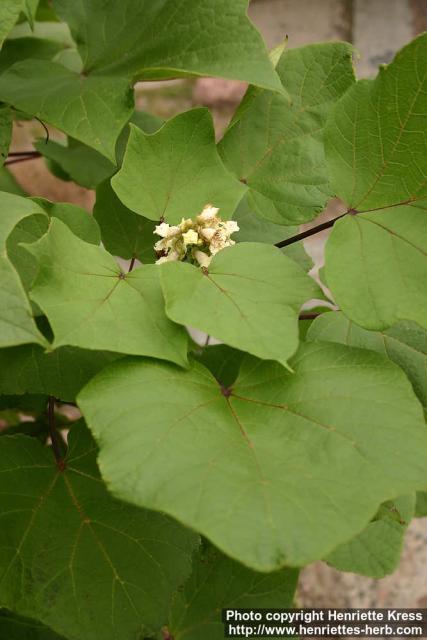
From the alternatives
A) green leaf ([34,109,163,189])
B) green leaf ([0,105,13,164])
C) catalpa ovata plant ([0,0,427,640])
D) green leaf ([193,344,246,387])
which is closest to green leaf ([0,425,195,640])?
catalpa ovata plant ([0,0,427,640])

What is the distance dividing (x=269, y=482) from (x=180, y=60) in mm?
313

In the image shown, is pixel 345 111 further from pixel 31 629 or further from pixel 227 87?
pixel 227 87

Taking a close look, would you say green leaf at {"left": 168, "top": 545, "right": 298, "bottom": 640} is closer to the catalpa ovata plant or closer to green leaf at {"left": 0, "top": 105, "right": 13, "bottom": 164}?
the catalpa ovata plant

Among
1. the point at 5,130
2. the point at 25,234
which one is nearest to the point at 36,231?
the point at 25,234

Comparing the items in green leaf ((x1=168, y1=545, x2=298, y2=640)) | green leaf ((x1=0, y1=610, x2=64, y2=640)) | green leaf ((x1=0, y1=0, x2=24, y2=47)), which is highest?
green leaf ((x1=0, y1=0, x2=24, y2=47))

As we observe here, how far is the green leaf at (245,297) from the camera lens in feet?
1.31

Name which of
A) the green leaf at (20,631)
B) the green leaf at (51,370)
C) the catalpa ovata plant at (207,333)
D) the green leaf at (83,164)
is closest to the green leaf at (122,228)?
the catalpa ovata plant at (207,333)

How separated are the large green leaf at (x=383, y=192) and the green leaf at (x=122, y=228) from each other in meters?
0.17

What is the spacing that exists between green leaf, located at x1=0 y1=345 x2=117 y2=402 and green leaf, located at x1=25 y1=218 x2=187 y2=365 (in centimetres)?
7

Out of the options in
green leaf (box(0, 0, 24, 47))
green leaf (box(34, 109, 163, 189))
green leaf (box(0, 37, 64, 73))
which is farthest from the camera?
green leaf (box(34, 109, 163, 189))

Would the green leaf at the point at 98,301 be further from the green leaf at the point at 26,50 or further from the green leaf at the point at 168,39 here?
the green leaf at the point at 26,50

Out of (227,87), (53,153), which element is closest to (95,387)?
(53,153)

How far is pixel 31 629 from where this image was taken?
63cm

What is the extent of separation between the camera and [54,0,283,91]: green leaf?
49 centimetres
